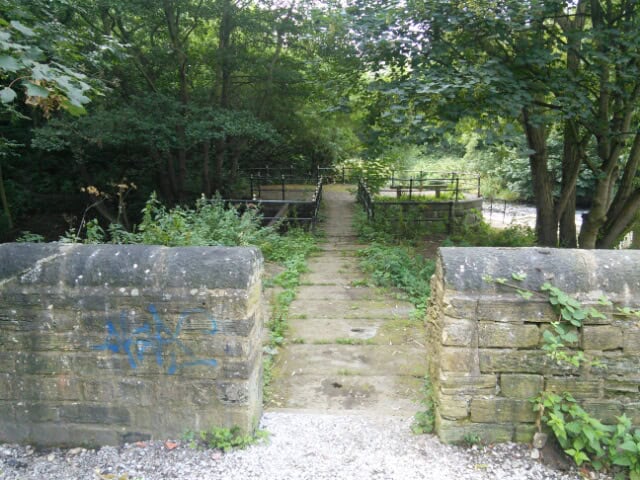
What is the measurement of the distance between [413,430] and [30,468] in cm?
222

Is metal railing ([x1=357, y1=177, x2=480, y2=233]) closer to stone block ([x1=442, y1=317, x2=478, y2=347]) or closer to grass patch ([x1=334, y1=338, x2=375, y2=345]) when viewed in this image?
grass patch ([x1=334, y1=338, x2=375, y2=345])

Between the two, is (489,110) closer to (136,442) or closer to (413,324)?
(413,324)

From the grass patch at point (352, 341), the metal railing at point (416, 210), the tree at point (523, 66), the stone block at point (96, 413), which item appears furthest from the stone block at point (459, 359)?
the metal railing at point (416, 210)

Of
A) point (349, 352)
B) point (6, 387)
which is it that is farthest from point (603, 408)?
point (6, 387)

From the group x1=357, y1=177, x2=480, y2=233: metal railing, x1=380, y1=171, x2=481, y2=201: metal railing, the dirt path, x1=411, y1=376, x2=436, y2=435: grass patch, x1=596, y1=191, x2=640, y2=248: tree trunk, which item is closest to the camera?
x1=411, y1=376, x2=436, y2=435: grass patch

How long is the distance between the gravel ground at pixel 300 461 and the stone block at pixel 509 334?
61cm

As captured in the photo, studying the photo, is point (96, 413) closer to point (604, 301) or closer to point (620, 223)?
point (604, 301)

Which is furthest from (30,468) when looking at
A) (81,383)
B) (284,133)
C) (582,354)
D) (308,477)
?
(284,133)

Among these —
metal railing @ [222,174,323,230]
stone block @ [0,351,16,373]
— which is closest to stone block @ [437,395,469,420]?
stone block @ [0,351,16,373]

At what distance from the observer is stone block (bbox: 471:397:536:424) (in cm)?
A: 263

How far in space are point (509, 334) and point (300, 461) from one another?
1.37 m

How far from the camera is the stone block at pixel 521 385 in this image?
8.52 feet

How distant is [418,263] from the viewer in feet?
25.7

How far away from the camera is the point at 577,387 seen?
258cm
